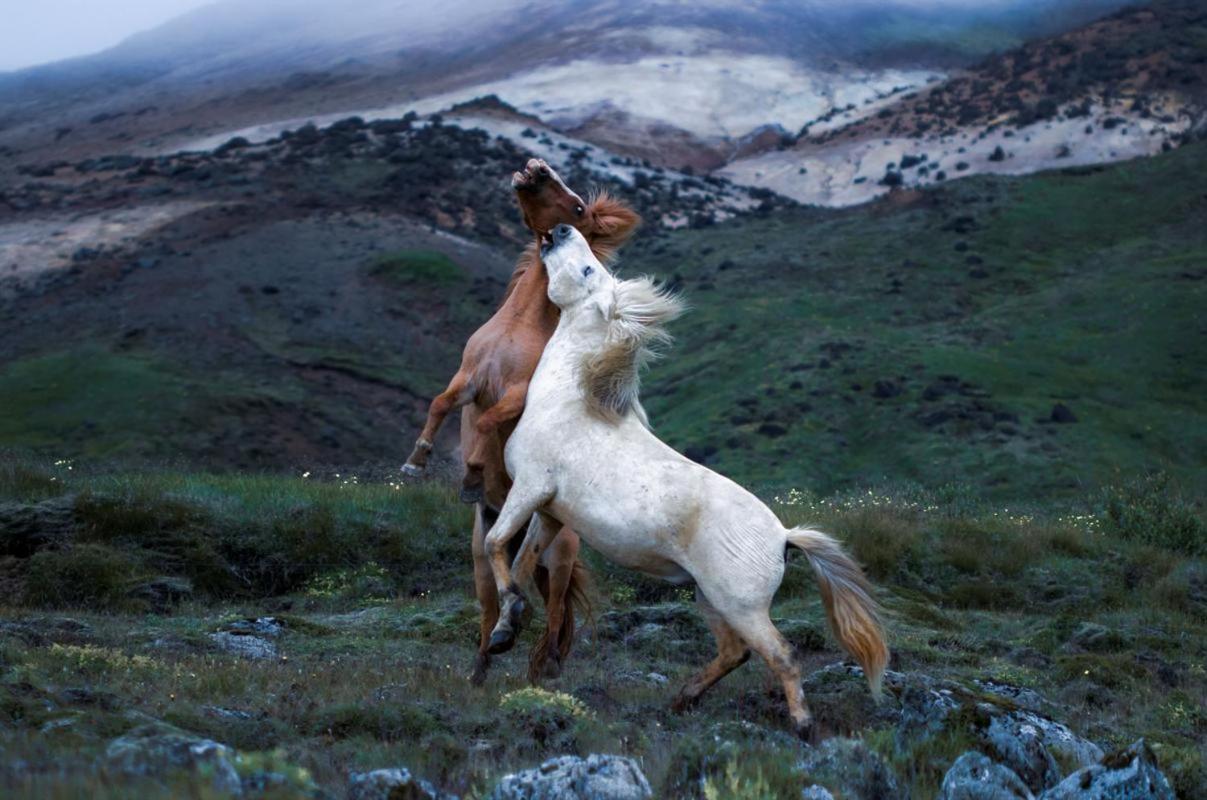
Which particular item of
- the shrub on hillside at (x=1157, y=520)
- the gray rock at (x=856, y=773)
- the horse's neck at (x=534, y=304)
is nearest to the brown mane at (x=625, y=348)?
the horse's neck at (x=534, y=304)

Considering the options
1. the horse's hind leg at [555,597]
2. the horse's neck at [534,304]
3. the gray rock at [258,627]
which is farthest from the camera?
the gray rock at [258,627]

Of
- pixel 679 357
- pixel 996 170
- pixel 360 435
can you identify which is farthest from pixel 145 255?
pixel 996 170

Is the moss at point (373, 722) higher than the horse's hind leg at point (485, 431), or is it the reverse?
the horse's hind leg at point (485, 431)

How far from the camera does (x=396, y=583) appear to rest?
14.1 m

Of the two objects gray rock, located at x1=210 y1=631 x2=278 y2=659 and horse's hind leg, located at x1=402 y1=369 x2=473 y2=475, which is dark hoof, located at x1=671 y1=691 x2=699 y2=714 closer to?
horse's hind leg, located at x1=402 y1=369 x2=473 y2=475

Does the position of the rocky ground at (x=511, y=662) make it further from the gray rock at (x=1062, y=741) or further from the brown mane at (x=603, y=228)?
the brown mane at (x=603, y=228)

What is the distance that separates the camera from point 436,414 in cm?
848

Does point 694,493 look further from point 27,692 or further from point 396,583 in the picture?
point 396,583

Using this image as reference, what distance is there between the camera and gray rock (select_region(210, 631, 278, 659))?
9.59 metres

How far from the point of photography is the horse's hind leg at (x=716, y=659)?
7719mm

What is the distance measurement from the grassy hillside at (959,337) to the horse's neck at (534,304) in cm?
1952

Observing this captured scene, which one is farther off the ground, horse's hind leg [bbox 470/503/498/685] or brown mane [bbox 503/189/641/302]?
brown mane [bbox 503/189/641/302]

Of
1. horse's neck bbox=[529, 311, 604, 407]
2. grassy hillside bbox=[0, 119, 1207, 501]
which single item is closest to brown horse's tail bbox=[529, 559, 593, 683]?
horse's neck bbox=[529, 311, 604, 407]

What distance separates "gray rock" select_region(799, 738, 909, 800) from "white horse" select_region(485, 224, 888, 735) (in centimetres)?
124
